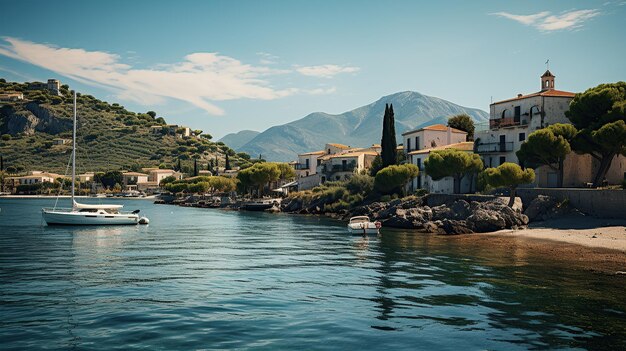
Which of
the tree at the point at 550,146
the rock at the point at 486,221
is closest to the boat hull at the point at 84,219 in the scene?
the rock at the point at 486,221

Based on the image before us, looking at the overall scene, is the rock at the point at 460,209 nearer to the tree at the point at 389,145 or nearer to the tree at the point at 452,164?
the tree at the point at 452,164

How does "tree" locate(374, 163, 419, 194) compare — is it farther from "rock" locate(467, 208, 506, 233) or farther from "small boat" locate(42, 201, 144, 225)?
"small boat" locate(42, 201, 144, 225)

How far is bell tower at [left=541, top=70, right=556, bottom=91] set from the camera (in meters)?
69.6

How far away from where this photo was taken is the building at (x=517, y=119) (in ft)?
207

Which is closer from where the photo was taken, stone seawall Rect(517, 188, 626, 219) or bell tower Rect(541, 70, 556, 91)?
stone seawall Rect(517, 188, 626, 219)

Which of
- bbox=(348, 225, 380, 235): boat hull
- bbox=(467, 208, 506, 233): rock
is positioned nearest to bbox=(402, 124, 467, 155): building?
bbox=(467, 208, 506, 233): rock

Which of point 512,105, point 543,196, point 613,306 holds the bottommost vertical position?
point 613,306

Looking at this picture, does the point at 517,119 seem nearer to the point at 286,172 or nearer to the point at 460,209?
the point at 460,209

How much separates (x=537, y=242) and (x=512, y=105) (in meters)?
29.2

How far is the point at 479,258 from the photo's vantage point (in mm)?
35438

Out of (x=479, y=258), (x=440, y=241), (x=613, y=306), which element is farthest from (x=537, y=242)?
(x=613, y=306)

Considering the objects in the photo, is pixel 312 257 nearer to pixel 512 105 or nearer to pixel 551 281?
pixel 551 281

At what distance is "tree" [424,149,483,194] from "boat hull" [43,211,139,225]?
126 ft

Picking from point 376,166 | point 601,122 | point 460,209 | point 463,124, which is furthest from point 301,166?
point 601,122
